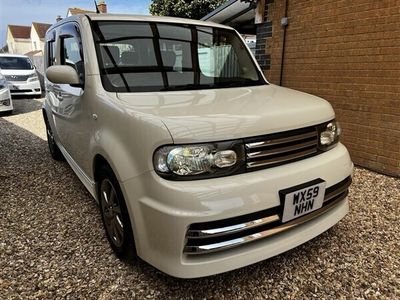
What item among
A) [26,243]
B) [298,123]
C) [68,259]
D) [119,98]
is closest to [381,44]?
[298,123]

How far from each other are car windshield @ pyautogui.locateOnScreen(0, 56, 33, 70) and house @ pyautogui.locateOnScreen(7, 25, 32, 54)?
138 ft

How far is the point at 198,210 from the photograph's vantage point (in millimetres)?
1661

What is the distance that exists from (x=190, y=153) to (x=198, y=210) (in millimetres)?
301

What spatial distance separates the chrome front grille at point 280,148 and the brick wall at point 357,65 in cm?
252

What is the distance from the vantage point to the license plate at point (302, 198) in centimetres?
188

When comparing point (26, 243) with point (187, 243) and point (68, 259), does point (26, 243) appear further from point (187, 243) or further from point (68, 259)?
point (187, 243)

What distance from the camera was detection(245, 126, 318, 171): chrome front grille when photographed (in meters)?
1.83

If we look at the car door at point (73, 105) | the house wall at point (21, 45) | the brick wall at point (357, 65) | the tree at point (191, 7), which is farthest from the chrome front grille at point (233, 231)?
the house wall at point (21, 45)

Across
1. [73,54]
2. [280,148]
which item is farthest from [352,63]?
[73,54]

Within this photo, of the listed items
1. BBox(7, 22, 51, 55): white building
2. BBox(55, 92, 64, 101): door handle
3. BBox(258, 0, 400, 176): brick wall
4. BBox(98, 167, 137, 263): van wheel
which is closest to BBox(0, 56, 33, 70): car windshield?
BBox(55, 92, 64, 101): door handle

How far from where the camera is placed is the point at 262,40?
6004 mm

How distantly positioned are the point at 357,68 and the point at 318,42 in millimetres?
804

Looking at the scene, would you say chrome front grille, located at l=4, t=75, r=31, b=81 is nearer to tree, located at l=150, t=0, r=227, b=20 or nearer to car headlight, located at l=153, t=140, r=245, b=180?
tree, located at l=150, t=0, r=227, b=20

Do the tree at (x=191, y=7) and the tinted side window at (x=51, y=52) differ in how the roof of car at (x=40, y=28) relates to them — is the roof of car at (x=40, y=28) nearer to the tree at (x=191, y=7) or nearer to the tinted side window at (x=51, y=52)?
the tree at (x=191, y=7)
